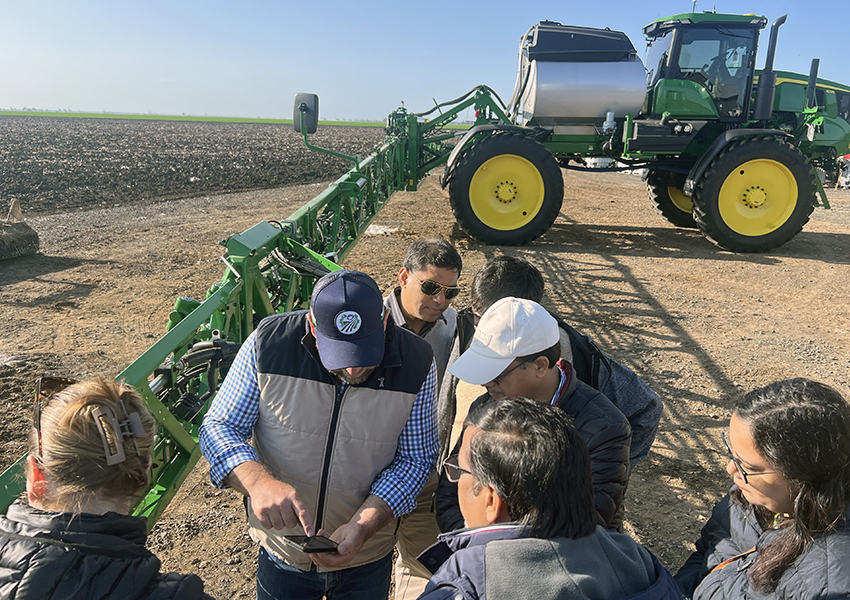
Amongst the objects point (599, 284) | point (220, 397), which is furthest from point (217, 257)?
point (220, 397)

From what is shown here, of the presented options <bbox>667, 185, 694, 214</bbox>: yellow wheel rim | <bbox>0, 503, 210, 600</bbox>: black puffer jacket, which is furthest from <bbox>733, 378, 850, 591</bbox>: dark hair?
<bbox>667, 185, 694, 214</bbox>: yellow wheel rim

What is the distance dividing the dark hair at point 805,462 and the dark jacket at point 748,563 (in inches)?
0.9

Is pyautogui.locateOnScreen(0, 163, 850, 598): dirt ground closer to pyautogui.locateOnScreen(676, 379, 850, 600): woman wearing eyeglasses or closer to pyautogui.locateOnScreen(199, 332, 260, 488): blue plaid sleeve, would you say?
pyautogui.locateOnScreen(199, 332, 260, 488): blue plaid sleeve

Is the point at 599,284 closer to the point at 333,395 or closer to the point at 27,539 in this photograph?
the point at 333,395

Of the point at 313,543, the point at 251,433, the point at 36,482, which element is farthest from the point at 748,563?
the point at 36,482

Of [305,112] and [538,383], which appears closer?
[538,383]

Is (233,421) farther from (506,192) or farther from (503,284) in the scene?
(506,192)

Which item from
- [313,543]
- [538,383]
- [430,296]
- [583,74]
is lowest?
[313,543]

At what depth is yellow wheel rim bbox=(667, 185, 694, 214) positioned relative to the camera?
1006 cm

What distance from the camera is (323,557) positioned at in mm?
1644

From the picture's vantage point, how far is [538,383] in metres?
1.82

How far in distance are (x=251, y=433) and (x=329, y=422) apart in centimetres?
27

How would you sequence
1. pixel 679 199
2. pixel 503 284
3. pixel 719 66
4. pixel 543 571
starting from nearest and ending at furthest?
pixel 543 571
pixel 503 284
pixel 719 66
pixel 679 199

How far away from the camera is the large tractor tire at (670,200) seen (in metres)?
10.1
